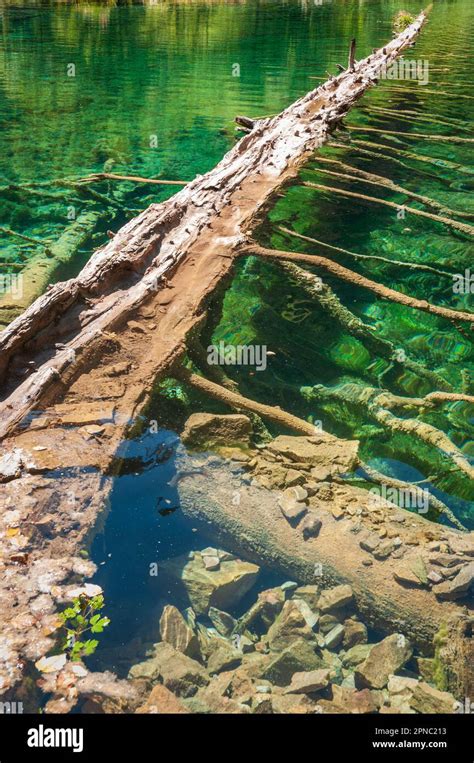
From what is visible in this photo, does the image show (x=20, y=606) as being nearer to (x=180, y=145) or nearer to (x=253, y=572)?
(x=253, y=572)

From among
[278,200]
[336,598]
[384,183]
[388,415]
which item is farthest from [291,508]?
[384,183]

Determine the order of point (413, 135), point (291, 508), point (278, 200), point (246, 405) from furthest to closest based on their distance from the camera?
point (413, 135), point (278, 200), point (246, 405), point (291, 508)

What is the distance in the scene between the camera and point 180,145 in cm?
1655

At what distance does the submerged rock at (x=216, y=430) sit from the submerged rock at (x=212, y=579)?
116 cm

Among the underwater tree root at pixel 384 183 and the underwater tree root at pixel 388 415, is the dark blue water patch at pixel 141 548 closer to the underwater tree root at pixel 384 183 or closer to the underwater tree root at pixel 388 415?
the underwater tree root at pixel 388 415

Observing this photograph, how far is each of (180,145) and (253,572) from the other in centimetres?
1354

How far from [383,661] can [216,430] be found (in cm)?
244

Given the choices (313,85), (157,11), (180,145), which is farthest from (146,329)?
(157,11)

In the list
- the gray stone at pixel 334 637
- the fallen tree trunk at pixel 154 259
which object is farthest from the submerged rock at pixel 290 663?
the fallen tree trunk at pixel 154 259

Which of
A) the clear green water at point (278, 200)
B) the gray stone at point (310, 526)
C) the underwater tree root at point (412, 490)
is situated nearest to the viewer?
the gray stone at point (310, 526)

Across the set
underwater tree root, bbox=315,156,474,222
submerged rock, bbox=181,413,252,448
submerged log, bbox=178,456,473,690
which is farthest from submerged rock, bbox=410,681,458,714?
underwater tree root, bbox=315,156,474,222

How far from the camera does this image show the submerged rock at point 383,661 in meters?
4.37

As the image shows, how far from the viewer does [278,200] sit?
10.4 metres

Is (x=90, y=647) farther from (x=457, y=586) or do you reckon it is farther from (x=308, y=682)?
(x=457, y=586)
